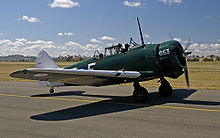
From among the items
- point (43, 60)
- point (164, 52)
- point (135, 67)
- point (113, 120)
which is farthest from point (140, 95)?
point (43, 60)

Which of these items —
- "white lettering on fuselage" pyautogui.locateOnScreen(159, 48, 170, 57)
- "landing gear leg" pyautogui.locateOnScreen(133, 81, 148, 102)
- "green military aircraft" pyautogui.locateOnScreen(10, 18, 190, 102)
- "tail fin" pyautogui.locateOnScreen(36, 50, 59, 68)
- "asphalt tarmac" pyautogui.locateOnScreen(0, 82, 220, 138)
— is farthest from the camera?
"tail fin" pyautogui.locateOnScreen(36, 50, 59, 68)

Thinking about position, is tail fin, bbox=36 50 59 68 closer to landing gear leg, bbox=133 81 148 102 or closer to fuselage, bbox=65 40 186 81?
fuselage, bbox=65 40 186 81

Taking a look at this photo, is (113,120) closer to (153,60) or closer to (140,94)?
(140,94)

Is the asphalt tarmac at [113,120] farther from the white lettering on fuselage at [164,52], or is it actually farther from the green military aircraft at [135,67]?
the white lettering on fuselage at [164,52]

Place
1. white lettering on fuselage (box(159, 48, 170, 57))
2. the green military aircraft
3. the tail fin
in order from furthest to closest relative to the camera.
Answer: the tail fin
white lettering on fuselage (box(159, 48, 170, 57))
the green military aircraft

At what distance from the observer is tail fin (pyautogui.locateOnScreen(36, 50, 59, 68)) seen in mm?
12648

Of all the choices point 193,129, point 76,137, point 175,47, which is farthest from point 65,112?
point 175,47

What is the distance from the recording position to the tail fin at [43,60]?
12648 millimetres

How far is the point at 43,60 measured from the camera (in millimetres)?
12727

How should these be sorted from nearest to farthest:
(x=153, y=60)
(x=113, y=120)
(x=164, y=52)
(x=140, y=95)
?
1. (x=113, y=120)
2. (x=164, y=52)
3. (x=153, y=60)
4. (x=140, y=95)

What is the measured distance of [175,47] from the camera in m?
8.55

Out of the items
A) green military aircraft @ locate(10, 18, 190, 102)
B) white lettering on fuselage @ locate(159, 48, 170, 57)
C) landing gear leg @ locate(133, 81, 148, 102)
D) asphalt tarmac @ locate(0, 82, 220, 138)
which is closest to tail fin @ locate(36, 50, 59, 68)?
green military aircraft @ locate(10, 18, 190, 102)

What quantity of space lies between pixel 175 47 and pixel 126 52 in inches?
85.2

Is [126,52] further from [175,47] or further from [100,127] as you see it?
[100,127]
